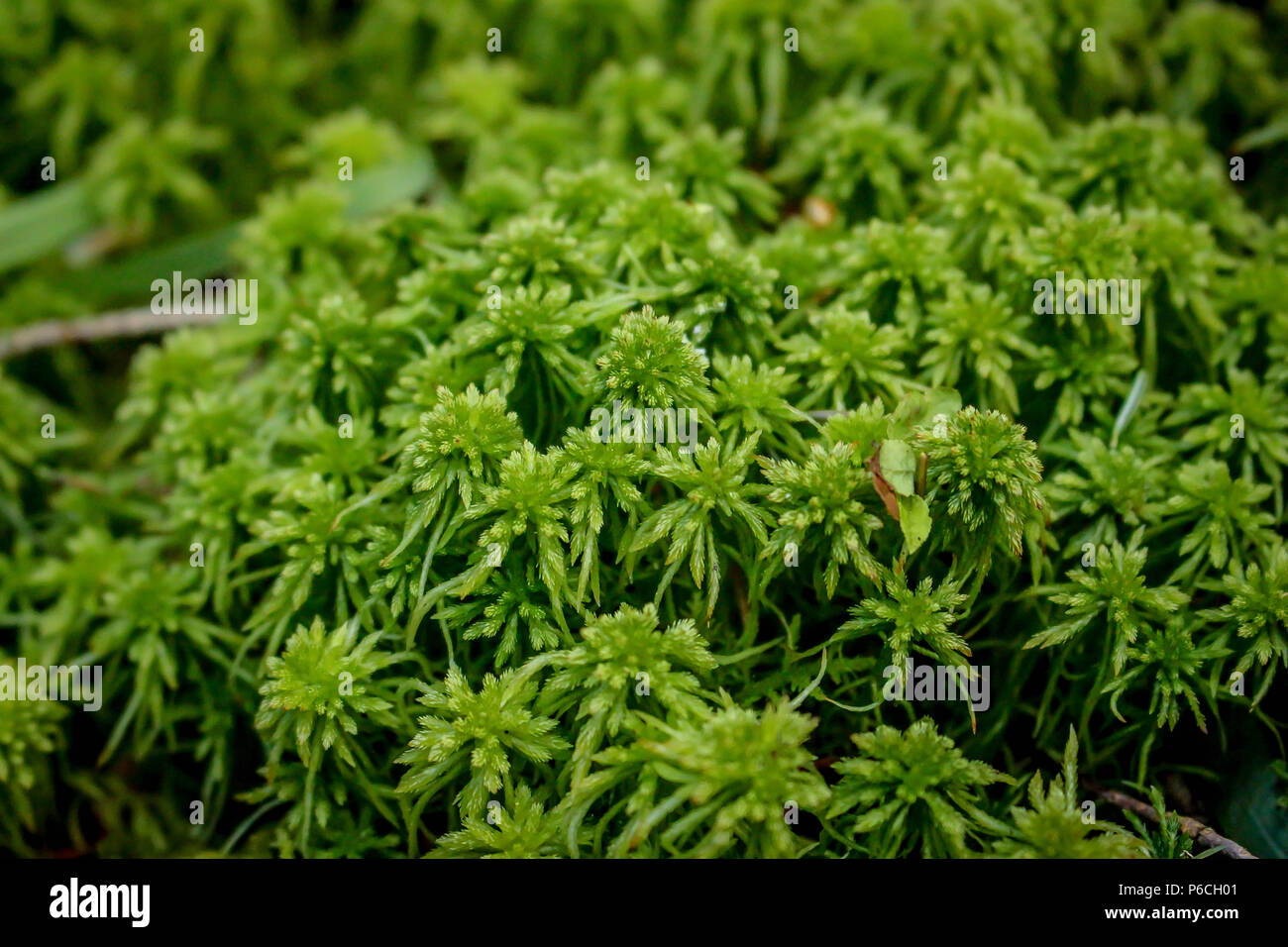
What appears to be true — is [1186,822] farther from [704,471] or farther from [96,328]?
[96,328]

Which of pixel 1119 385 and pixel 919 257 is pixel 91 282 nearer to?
pixel 919 257

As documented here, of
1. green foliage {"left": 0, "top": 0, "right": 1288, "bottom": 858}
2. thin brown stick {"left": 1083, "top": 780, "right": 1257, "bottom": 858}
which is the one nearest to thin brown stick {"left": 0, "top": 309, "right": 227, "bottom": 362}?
green foliage {"left": 0, "top": 0, "right": 1288, "bottom": 858}

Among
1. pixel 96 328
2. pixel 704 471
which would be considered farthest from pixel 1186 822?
pixel 96 328

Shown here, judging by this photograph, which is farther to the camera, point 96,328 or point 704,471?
point 96,328

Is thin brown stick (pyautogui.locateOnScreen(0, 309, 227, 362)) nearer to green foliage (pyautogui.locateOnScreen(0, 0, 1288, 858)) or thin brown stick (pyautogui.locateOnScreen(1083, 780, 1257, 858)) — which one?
green foliage (pyautogui.locateOnScreen(0, 0, 1288, 858))

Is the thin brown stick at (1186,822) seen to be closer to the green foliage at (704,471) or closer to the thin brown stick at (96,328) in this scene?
the green foliage at (704,471)
